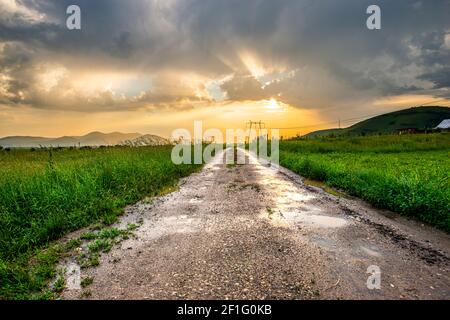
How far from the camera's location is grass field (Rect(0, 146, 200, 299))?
4.09 metres

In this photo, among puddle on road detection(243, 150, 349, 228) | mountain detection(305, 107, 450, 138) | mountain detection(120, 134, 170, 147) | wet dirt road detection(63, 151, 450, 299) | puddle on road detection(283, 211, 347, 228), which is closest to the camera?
wet dirt road detection(63, 151, 450, 299)

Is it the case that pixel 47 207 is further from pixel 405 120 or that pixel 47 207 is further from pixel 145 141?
pixel 405 120

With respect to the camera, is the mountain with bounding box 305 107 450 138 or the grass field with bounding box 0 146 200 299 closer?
the grass field with bounding box 0 146 200 299

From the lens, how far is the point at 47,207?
273 inches

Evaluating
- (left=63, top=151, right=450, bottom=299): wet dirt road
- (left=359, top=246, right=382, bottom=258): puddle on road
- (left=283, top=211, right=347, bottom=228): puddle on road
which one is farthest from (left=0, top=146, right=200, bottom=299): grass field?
(left=359, top=246, right=382, bottom=258): puddle on road

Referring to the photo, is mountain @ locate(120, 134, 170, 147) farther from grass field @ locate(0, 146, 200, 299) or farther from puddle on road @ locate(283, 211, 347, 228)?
puddle on road @ locate(283, 211, 347, 228)

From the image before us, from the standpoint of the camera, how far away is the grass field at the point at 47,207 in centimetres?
409

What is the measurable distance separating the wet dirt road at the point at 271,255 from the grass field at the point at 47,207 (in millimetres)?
721

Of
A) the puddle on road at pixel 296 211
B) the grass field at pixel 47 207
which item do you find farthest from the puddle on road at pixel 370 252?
the grass field at pixel 47 207

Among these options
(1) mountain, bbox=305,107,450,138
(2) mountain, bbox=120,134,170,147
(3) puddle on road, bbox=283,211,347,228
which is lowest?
(3) puddle on road, bbox=283,211,347,228

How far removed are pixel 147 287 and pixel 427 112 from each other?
226508 mm

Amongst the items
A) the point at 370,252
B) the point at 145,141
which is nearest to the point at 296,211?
the point at 370,252

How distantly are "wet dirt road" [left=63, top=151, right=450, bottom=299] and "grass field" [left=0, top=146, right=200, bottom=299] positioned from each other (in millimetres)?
721

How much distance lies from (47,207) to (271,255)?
585cm
